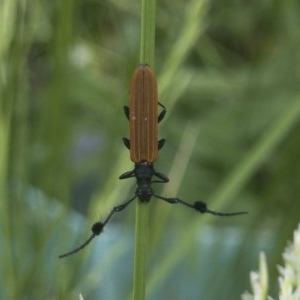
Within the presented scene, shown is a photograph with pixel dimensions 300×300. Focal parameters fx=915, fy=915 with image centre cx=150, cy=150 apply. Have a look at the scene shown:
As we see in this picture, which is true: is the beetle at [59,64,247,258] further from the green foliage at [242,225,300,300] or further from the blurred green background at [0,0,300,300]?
the blurred green background at [0,0,300,300]

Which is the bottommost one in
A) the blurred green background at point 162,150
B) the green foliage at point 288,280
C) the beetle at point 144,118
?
the blurred green background at point 162,150

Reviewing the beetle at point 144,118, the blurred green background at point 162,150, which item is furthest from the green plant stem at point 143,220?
the blurred green background at point 162,150

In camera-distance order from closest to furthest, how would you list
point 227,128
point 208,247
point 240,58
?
point 208,247
point 227,128
point 240,58

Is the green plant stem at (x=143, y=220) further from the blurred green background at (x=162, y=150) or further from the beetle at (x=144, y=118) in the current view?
the blurred green background at (x=162, y=150)

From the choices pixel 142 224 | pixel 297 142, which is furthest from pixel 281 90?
pixel 142 224

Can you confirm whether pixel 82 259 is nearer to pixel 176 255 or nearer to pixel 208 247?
pixel 176 255
